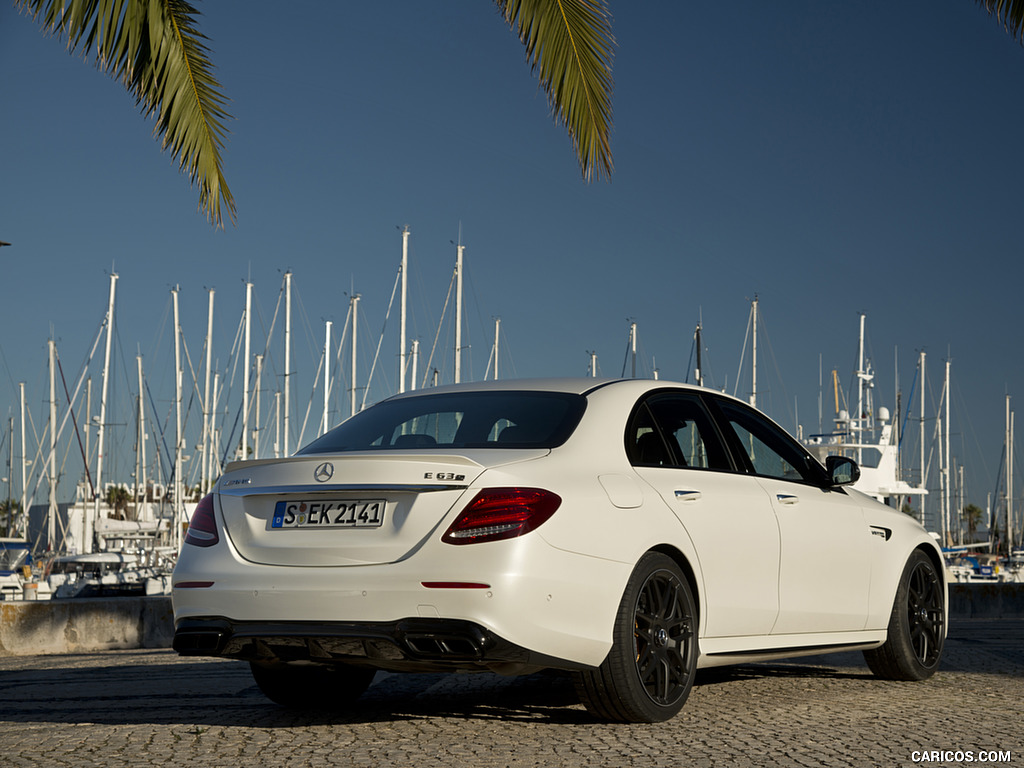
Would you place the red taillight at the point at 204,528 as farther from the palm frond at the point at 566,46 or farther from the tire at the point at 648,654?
the palm frond at the point at 566,46

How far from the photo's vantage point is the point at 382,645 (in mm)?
4988

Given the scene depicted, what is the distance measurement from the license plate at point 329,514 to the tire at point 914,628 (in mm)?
3686

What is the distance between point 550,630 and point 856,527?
2.87 meters

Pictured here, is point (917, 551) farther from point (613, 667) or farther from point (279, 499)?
point (279, 499)

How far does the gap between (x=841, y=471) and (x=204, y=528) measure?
12.0 feet

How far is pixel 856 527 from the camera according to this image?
284 inches

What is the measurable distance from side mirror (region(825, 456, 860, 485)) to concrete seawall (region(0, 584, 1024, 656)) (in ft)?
25.9

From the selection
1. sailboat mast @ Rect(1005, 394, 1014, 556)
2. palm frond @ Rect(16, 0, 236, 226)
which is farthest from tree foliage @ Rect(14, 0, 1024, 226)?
sailboat mast @ Rect(1005, 394, 1014, 556)

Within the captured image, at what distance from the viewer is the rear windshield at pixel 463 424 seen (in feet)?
18.8

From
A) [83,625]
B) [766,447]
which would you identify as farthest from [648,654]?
[83,625]

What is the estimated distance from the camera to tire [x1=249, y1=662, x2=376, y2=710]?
6.16 meters

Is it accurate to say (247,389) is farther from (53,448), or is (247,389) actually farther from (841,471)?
(841,471)

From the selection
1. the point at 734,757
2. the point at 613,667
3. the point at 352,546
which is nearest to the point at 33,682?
the point at 352,546

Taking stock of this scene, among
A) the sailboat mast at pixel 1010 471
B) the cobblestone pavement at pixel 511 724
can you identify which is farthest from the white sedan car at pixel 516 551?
the sailboat mast at pixel 1010 471
